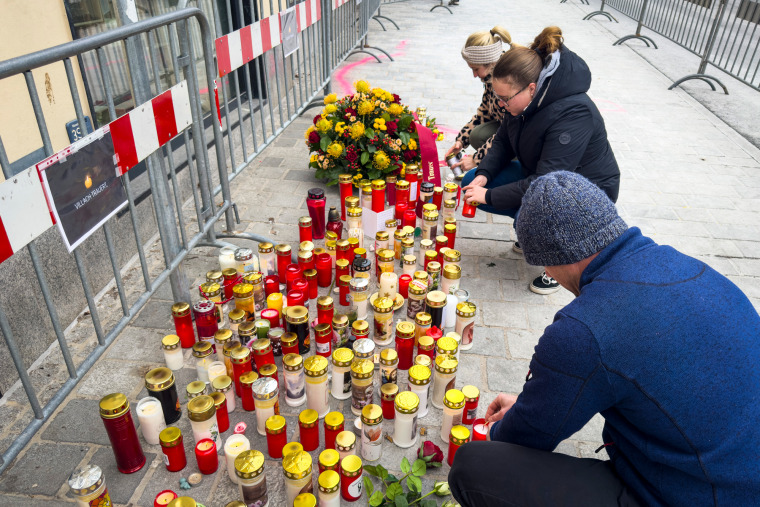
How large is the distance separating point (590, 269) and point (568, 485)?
72 cm

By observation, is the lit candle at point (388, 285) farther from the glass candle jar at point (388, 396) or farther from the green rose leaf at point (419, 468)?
the green rose leaf at point (419, 468)

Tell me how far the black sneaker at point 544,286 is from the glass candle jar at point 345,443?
191 centimetres

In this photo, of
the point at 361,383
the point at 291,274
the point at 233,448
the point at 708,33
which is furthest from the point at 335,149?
the point at 708,33

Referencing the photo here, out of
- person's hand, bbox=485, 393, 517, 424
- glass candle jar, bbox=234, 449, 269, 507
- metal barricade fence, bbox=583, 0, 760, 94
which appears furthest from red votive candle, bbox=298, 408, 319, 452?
metal barricade fence, bbox=583, 0, 760, 94

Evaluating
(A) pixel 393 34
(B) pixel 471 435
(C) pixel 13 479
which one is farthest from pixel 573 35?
(C) pixel 13 479

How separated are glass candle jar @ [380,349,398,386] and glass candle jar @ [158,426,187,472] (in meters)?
0.92

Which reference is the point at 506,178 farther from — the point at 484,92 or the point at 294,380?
the point at 294,380

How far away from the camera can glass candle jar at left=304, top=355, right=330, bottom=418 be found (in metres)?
2.43

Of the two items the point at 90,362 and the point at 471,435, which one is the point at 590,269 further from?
the point at 90,362

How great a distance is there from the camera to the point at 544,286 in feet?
11.9

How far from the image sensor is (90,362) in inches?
89.4

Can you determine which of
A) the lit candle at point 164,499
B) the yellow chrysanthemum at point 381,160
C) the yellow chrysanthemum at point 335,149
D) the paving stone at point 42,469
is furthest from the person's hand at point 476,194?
the paving stone at point 42,469

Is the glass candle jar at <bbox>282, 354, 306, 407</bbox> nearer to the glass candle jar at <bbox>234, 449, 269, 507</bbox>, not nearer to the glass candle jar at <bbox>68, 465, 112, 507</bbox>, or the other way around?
the glass candle jar at <bbox>234, 449, 269, 507</bbox>

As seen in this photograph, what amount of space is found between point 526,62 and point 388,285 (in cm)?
152
